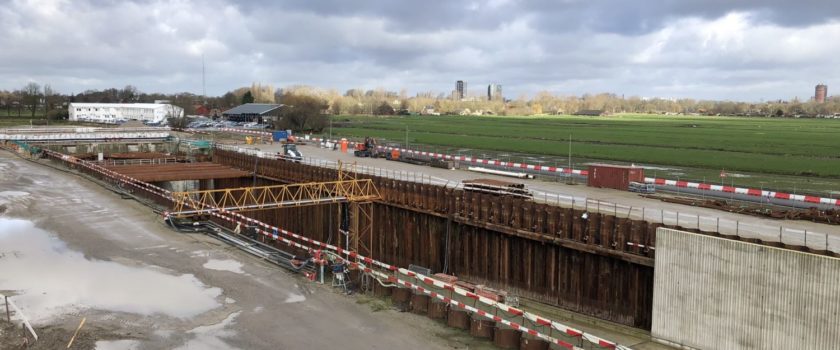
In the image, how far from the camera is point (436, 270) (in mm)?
32281

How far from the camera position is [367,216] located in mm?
35625

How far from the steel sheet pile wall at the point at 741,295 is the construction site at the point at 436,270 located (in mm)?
42

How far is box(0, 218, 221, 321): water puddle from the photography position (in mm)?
19047

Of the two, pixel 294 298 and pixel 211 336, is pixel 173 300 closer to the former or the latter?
pixel 211 336

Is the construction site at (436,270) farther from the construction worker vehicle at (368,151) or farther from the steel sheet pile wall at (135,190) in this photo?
the construction worker vehicle at (368,151)

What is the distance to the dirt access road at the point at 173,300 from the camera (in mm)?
17094

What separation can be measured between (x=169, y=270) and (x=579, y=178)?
29434mm

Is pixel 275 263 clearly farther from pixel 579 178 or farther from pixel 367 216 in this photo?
pixel 579 178

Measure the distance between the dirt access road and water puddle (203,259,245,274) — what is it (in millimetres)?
36

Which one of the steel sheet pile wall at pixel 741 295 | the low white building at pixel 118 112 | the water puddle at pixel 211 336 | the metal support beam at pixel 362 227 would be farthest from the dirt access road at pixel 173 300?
the low white building at pixel 118 112

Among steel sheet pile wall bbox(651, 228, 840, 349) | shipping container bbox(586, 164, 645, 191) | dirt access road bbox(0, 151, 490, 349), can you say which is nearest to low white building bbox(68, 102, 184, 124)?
shipping container bbox(586, 164, 645, 191)

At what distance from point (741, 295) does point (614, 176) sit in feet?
68.0

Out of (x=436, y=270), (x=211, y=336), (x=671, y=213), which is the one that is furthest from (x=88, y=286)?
(x=671, y=213)

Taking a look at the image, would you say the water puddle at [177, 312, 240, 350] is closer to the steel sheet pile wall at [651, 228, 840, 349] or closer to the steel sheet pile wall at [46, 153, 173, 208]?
the steel sheet pile wall at [651, 228, 840, 349]
